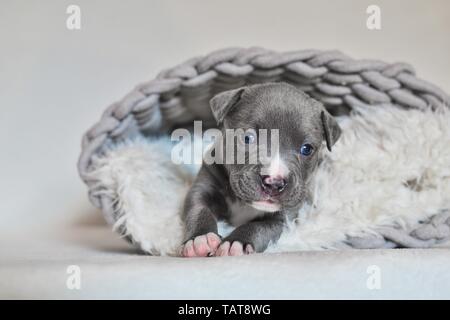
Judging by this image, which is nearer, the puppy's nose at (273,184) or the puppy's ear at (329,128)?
the puppy's nose at (273,184)

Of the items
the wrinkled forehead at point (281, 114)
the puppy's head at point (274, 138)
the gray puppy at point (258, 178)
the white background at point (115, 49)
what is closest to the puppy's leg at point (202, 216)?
the gray puppy at point (258, 178)

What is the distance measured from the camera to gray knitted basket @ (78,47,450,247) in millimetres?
2264

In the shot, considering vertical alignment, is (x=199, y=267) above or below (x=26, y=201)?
above

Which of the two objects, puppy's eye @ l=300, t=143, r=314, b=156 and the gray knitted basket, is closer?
puppy's eye @ l=300, t=143, r=314, b=156

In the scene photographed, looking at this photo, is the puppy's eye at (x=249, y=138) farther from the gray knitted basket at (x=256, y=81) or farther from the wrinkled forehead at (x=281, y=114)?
the gray knitted basket at (x=256, y=81)

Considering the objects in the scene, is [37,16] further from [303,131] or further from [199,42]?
[303,131]

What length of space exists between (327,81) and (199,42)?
1207mm

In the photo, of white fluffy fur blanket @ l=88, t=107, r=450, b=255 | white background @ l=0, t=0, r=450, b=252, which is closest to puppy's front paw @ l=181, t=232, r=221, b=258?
white fluffy fur blanket @ l=88, t=107, r=450, b=255

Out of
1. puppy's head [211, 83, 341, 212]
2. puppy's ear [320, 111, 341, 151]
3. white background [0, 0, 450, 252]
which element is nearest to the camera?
puppy's head [211, 83, 341, 212]

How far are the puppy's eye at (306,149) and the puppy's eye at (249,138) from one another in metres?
0.18

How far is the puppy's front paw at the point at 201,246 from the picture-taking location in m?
1.82

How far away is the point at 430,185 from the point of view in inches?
88.0

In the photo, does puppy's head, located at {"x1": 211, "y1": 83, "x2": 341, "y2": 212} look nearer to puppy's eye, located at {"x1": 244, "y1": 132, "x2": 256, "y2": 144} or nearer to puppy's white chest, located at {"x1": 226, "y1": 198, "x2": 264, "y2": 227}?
puppy's eye, located at {"x1": 244, "y1": 132, "x2": 256, "y2": 144}

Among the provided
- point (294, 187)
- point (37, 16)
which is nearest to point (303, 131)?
point (294, 187)
